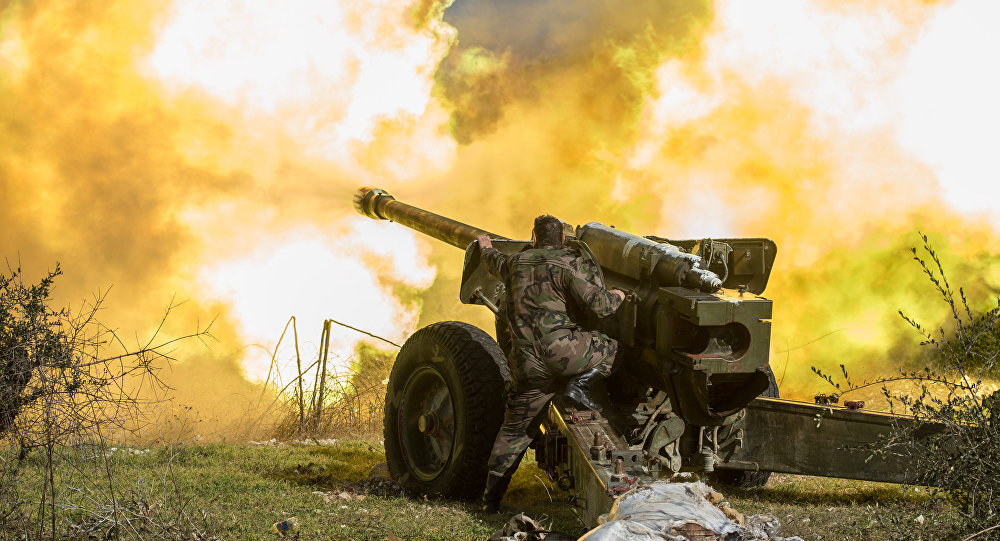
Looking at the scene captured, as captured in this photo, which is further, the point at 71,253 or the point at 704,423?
the point at 71,253

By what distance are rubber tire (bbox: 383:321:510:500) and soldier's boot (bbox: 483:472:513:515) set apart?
24 cm

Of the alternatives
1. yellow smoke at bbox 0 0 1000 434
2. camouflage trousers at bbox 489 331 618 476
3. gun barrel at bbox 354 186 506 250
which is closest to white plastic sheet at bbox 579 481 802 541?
camouflage trousers at bbox 489 331 618 476

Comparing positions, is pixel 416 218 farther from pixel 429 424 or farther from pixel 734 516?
pixel 734 516

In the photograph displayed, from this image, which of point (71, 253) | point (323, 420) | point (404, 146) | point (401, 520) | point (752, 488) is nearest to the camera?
point (401, 520)

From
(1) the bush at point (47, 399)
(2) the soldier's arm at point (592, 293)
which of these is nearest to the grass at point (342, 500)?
(1) the bush at point (47, 399)

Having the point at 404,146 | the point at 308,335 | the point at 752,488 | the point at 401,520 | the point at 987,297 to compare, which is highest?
the point at 404,146

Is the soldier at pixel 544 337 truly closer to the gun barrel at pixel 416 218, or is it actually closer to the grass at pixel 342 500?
the grass at pixel 342 500

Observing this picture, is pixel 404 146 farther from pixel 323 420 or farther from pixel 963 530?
pixel 963 530

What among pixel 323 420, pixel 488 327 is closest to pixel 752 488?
pixel 323 420

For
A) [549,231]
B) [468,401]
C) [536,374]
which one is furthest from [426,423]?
[549,231]

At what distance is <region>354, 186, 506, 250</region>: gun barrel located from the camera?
8219 millimetres

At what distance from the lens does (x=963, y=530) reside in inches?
185

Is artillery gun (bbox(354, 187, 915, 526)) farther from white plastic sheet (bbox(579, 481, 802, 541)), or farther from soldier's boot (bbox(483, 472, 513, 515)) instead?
white plastic sheet (bbox(579, 481, 802, 541))

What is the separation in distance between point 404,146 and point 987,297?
7.49 meters
